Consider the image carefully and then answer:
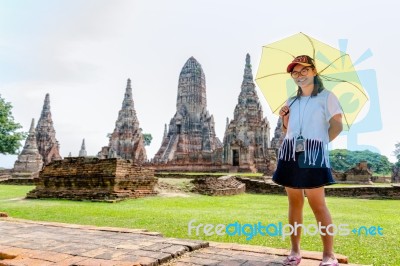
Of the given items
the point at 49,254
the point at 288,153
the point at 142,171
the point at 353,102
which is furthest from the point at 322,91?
the point at 142,171

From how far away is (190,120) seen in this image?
40.4 meters

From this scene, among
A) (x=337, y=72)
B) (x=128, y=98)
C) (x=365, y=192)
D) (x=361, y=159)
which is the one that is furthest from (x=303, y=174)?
(x=361, y=159)

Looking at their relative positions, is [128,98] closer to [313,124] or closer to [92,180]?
[92,180]

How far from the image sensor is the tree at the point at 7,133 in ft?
114

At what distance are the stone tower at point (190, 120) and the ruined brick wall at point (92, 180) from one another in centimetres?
2675

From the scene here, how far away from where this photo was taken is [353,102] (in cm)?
310

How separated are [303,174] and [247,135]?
31.4 metres

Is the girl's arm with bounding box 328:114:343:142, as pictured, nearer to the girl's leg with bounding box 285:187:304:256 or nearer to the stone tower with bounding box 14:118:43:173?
the girl's leg with bounding box 285:187:304:256

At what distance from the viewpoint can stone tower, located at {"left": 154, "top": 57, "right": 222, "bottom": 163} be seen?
40062 millimetres

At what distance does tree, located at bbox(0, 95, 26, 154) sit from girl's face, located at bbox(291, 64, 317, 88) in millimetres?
37483

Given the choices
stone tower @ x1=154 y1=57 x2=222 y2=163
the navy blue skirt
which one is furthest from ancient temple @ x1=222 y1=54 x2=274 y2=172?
the navy blue skirt

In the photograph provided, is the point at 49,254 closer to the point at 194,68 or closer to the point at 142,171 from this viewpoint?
the point at 142,171

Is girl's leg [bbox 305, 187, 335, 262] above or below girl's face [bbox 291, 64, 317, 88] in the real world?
below

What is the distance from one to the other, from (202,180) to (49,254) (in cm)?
1280
